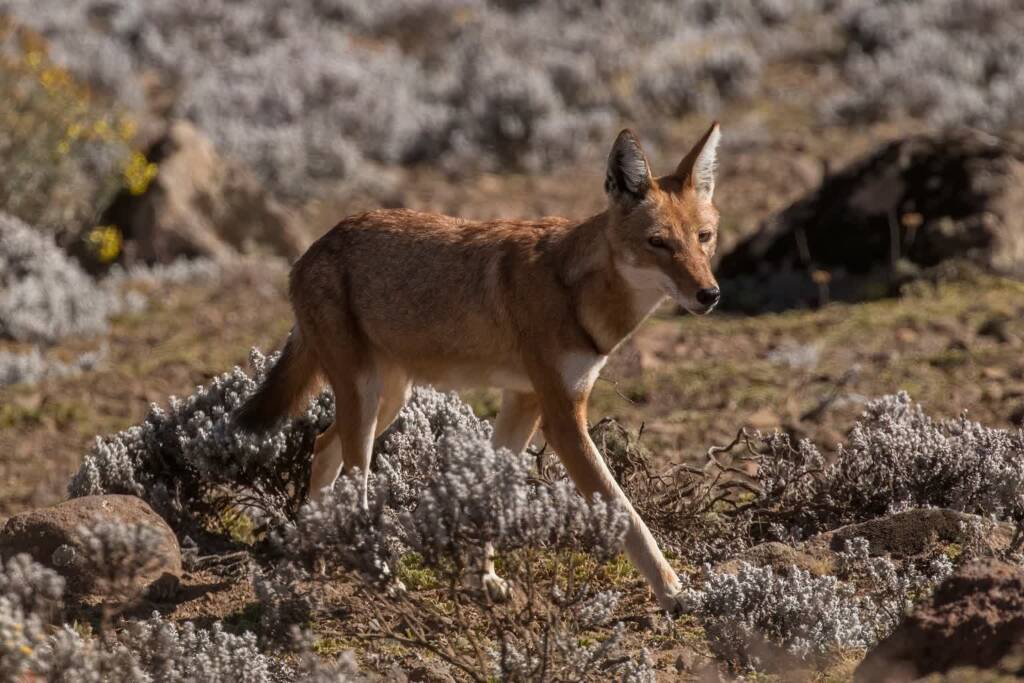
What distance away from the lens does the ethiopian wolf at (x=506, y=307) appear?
541cm

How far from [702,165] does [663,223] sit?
16.3 inches

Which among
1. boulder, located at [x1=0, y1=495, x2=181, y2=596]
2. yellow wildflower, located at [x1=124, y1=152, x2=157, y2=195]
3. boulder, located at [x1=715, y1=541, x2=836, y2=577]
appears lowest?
boulder, located at [x1=715, y1=541, x2=836, y2=577]

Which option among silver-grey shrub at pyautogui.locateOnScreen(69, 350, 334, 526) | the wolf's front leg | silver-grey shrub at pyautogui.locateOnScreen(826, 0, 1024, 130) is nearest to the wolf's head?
the wolf's front leg

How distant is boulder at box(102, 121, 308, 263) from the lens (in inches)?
490

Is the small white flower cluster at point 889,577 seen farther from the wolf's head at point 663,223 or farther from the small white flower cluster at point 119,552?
the small white flower cluster at point 119,552

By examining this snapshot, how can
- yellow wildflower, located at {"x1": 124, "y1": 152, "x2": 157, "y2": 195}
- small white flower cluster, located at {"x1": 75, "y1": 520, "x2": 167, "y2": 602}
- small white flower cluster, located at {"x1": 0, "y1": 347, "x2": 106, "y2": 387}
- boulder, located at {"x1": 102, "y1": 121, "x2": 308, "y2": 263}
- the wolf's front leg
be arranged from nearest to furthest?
1. small white flower cluster, located at {"x1": 75, "y1": 520, "x2": 167, "y2": 602}
2. the wolf's front leg
3. small white flower cluster, located at {"x1": 0, "y1": 347, "x2": 106, "y2": 387}
4. yellow wildflower, located at {"x1": 124, "y1": 152, "x2": 157, "y2": 195}
5. boulder, located at {"x1": 102, "y1": 121, "x2": 308, "y2": 263}

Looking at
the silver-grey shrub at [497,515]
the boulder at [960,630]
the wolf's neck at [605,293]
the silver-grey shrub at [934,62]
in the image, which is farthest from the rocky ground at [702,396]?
the wolf's neck at [605,293]

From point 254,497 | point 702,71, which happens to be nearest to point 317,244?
point 254,497

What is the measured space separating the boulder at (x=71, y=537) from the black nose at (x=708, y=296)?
2.23m

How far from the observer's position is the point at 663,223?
5430 mm

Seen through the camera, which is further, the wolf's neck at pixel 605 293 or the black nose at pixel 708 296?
the wolf's neck at pixel 605 293

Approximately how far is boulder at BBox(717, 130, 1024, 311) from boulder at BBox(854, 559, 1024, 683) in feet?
19.8

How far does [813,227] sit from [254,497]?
599 cm

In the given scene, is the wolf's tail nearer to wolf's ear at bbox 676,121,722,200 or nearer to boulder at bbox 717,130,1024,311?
wolf's ear at bbox 676,121,722,200
